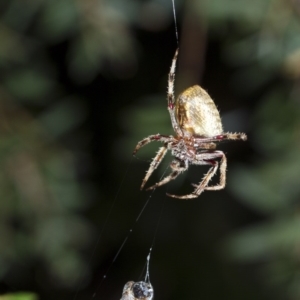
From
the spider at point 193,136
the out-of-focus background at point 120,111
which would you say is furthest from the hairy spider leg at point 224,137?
the out-of-focus background at point 120,111

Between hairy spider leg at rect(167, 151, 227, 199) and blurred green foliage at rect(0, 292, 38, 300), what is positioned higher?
blurred green foliage at rect(0, 292, 38, 300)

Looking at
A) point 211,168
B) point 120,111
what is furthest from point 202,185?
point 120,111

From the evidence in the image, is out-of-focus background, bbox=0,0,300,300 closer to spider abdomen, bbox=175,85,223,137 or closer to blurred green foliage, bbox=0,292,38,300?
spider abdomen, bbox=175,85,223,137

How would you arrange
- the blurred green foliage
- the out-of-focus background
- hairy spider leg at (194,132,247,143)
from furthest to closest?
the out-of-focus background → hairy spider leg at (194,132,247,143) → the blurred green foliage

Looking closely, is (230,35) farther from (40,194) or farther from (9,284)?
(9,284)

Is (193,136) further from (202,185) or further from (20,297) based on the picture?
(20,297)

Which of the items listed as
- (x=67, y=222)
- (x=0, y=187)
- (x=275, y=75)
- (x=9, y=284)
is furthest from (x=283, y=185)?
(x=9, y=284)

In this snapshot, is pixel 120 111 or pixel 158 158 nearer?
pixel 158 158

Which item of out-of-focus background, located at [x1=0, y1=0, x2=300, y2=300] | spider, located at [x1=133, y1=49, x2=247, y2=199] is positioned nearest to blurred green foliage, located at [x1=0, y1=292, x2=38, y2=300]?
spider, located at [x1=133, y1=49, x2=247, y2=199]

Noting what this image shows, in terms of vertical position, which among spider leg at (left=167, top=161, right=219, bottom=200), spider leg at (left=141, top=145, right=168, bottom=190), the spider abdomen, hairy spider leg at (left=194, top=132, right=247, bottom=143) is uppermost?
the spider abdomen
